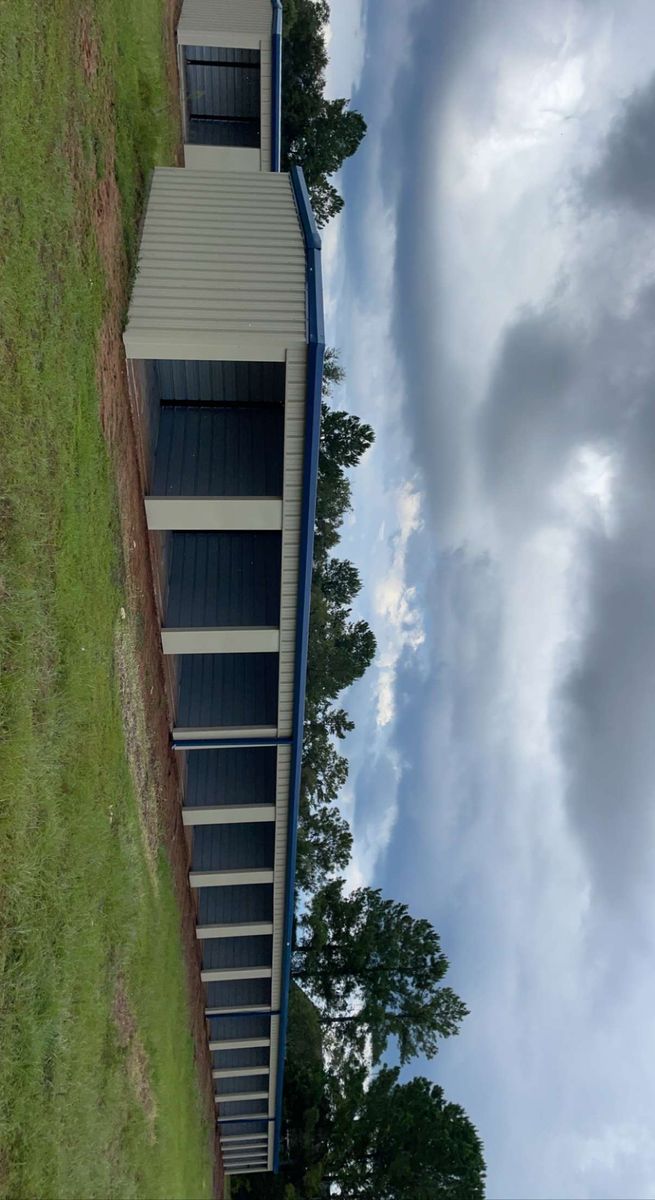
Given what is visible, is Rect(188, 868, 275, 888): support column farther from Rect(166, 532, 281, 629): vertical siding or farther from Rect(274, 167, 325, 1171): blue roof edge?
Rect(166, 532, 281, 629): vertical siding

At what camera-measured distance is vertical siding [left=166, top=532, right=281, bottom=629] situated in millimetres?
12695

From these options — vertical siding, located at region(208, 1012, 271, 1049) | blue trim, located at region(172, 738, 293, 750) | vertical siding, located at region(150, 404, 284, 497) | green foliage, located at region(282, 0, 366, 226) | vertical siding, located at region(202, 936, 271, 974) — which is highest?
green foliage, located at region(282, 0, 366, 226)

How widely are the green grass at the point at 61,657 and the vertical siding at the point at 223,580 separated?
2.74 m

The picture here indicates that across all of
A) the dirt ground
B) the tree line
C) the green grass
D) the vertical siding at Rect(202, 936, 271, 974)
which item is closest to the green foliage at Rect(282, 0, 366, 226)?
the tree line

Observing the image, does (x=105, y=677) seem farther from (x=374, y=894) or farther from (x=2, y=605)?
(x=374, y=894)

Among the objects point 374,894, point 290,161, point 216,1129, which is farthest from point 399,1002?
point 290,161

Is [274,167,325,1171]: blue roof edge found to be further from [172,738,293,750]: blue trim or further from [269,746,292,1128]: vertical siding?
[172,738,293,750]: blue trim

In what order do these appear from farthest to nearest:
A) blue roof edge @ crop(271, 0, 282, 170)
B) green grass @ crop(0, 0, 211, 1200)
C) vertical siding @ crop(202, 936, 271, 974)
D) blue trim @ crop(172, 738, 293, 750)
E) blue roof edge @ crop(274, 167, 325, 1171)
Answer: blue roof edge @ crop(271, 0, 282, 170) → vertical siding @ crop(202, 936, 271, 974) → blue trim @ crop(172, 738, 293, 750) → blue roof edge @ crop(274, 167, 325, 1171) → green grass @ crop(0, 0, 211, 1200)

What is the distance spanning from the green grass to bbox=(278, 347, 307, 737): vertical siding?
2468 millimetres

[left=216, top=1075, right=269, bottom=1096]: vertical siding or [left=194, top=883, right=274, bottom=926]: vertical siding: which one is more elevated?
[left=194, top=883, right=274, bottom=926]: vertical siding

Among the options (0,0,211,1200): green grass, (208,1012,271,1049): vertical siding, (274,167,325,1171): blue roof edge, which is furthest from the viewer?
(208,1012,271,1049): vertical siding

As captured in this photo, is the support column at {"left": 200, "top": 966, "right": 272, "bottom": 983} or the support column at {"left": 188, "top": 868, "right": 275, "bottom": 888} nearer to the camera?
the support column at {"left": 188, "top": 868, "right": 275, "bottom": 888}

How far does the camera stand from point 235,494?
11141mm

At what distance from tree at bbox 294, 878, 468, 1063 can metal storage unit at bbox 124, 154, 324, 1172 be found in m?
11.2
